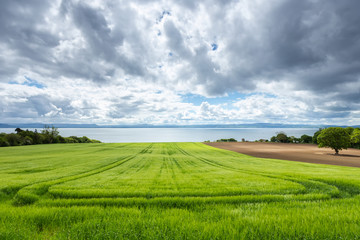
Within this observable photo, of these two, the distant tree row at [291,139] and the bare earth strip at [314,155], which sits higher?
the distant tree row at [291,139]

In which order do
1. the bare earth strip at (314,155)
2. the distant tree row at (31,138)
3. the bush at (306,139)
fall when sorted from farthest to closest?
the bush at (306,139)
the distant tree row at (31,138)
the bare earth strip at (314,155)

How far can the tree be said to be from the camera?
36000mm

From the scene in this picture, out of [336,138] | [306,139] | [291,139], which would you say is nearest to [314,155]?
[336,138]

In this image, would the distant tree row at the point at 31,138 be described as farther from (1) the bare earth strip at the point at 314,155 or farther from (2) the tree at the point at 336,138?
(2) the tree at the point at 336,138

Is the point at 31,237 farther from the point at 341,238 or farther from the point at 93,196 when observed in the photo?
the point at 341,238

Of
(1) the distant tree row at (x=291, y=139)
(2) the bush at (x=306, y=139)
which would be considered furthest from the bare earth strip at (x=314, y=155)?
(1) the distant tree row at (x=291, y=139)

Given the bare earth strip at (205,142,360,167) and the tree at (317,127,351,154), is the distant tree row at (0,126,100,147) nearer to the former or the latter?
the bare earth strip at (205,142,360,167)

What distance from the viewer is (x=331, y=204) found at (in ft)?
18.6

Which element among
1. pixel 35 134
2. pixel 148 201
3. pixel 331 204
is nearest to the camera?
pixel 331 204

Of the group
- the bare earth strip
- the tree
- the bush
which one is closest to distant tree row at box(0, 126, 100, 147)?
the bare earth strip

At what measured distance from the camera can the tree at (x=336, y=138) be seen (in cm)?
3600

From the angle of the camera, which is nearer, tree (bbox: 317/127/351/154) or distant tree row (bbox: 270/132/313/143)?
tree (bbox: 317/127/351/154)

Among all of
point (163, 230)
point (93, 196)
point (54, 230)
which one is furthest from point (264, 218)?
point (93, 196)

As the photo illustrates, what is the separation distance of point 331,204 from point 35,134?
96411mm
